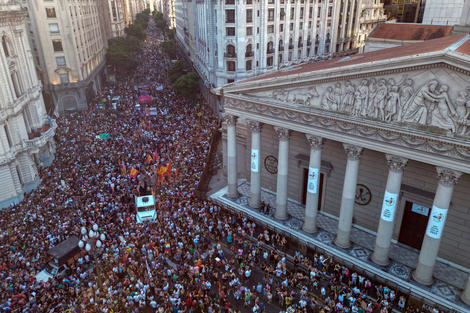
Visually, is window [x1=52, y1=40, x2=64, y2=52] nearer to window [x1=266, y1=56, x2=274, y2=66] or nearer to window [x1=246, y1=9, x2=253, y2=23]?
window [x1=246, y1=9, x2=253, y2=23]

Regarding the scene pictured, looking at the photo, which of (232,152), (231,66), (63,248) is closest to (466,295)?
(232,152)

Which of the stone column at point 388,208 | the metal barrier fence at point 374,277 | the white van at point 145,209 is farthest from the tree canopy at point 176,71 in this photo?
the stone column at point 388,208

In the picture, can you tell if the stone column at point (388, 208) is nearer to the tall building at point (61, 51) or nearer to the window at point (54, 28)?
the tall building at point (61, 51)

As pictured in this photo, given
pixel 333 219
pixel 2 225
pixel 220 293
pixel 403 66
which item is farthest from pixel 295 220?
pixel 2 225

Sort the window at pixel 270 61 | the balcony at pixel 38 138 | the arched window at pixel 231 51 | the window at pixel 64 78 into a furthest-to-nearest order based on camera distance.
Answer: the window at pixel 64 78 < the window at pixel 270 61 < the arched window at pixel 231 51 < the balcony at pixel 38 138

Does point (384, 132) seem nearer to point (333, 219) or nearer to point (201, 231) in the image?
point (333, 219)
